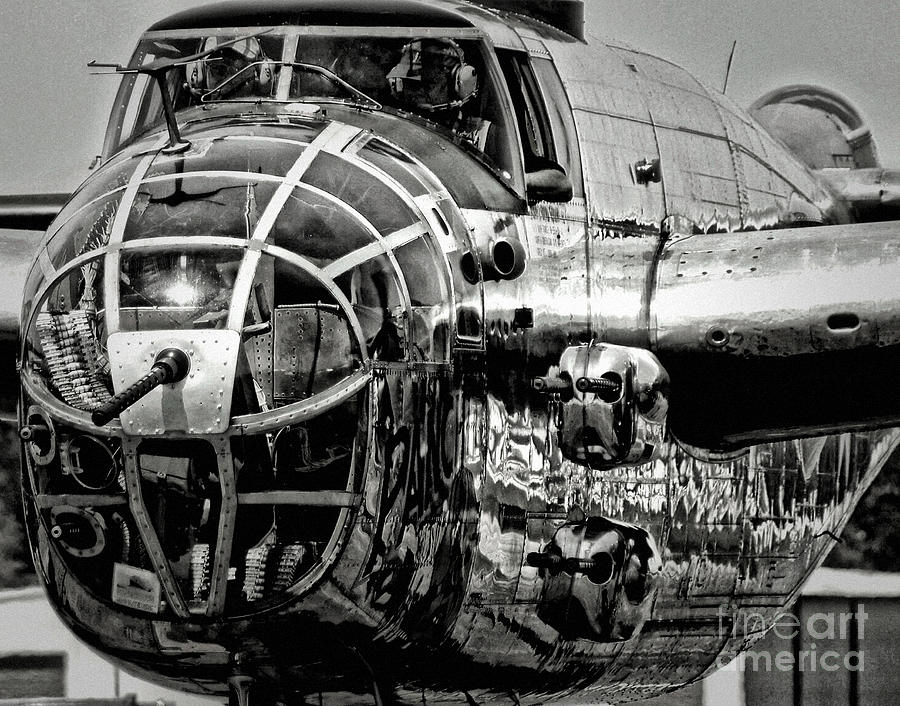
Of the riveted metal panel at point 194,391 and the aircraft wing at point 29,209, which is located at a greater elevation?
the aircraft wing at point 29,209

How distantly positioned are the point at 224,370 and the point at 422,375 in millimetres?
774

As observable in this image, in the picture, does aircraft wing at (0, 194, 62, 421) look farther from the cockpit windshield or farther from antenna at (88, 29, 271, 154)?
antenna at (88, 29, 271, 154)

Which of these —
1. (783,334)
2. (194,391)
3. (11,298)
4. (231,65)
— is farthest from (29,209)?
(783,334)

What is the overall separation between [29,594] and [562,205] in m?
14.4

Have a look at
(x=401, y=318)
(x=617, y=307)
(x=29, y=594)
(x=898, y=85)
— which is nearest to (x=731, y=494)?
(x=617, y=307)

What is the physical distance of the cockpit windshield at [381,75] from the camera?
7180 millimetres

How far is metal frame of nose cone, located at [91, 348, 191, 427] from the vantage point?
578cm

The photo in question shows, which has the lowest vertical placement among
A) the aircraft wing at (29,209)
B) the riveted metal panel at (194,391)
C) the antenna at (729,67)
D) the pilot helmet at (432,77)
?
the riveted metal panel at (194,391)

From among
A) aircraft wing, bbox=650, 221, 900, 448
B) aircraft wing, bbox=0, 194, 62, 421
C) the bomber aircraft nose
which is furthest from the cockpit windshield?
aircraft wing, bbox=0, 194, 62, 421

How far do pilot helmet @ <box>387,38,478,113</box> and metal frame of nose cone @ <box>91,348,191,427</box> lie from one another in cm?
188

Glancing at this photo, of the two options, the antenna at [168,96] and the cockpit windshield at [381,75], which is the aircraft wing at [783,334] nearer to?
the cockpit windshield at [381,75]

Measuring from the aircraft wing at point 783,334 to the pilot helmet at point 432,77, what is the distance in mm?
1169

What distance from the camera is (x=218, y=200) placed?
6.23 m

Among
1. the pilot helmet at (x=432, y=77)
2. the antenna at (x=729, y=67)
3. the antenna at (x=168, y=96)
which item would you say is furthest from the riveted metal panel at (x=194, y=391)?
the antenna at (x=729, y=67)
